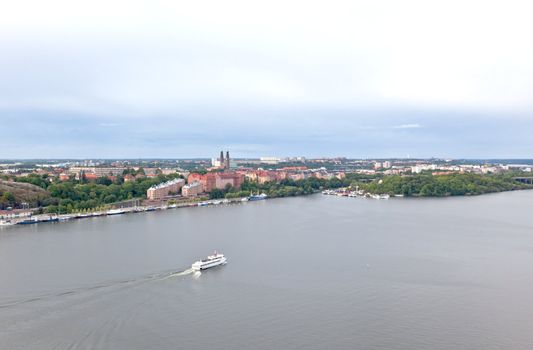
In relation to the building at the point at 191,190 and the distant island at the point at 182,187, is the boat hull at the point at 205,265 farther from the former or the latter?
the building at the point at 191,190

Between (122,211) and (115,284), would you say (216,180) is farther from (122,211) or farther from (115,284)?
(115,284)

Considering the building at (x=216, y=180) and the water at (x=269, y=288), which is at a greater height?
the building at (x=216, y=180)

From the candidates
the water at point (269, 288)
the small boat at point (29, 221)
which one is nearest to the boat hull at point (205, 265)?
the water at point (269, 288)

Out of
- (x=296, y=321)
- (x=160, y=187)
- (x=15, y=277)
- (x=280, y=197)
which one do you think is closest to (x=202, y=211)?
(x=160, y=187)

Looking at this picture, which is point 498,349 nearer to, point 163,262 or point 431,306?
point 431,306

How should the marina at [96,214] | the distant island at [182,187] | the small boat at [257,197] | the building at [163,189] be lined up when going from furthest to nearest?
the small boat at [257,197]
the building at [163,189]
the distant island at [182,187]
the marina at [96,214]

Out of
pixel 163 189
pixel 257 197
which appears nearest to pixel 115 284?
pixel 163 189
